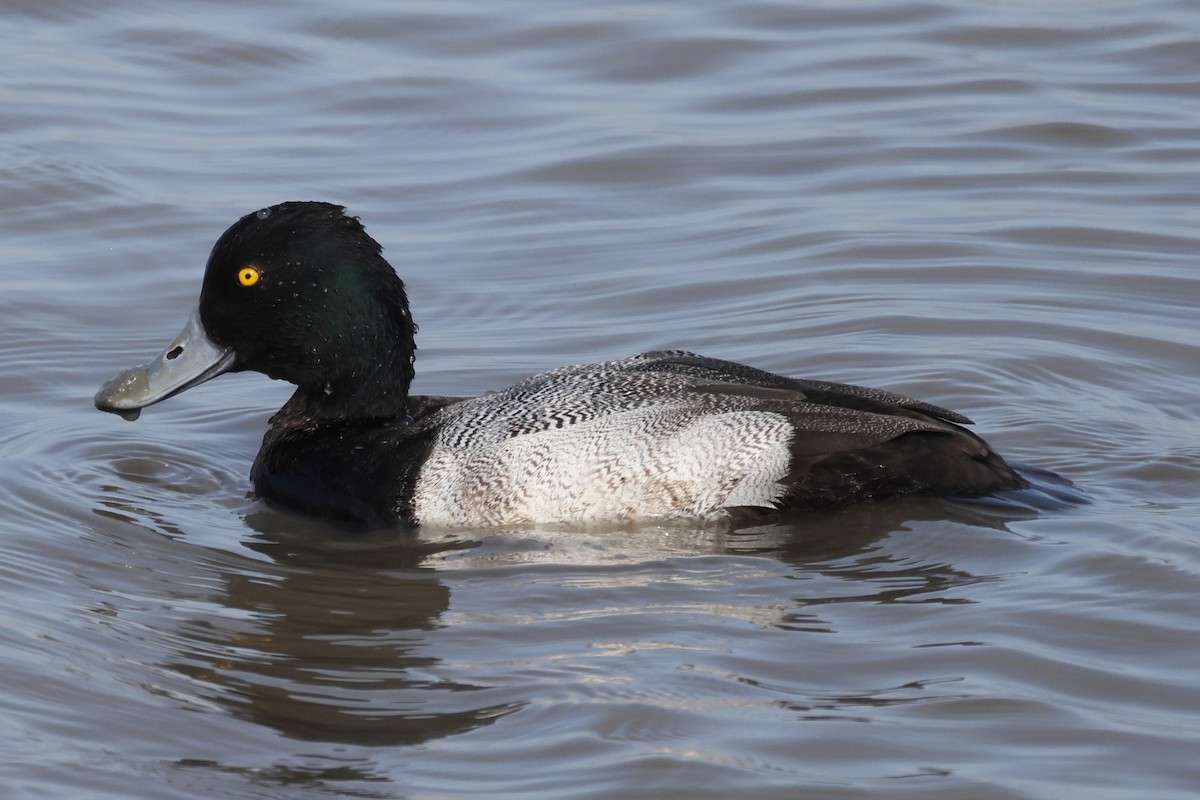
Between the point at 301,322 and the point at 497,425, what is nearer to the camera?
the point at 497,425

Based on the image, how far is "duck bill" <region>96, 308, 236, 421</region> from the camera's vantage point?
7.36 m

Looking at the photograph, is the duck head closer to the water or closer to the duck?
the duck

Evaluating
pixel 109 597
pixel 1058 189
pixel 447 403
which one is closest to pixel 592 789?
pixel 109 597

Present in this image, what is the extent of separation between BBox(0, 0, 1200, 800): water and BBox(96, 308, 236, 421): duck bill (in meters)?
0.43

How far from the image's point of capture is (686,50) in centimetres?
1355

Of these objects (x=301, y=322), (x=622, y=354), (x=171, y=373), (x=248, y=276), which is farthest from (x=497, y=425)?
(x=622, y=354)

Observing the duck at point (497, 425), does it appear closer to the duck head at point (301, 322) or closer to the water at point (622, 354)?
the duck head at point (301, 322)

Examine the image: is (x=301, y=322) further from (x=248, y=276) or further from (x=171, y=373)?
(x=171, y=373)

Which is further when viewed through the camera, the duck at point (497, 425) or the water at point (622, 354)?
the duck at point (497, 425)

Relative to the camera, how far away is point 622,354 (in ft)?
29.7

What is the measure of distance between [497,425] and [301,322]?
3.08 ft

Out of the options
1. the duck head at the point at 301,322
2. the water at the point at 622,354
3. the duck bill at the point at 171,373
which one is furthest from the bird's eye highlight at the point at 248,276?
the water at the point at 622,354

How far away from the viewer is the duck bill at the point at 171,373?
7.36m

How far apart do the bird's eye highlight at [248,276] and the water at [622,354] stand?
3.06 feet
